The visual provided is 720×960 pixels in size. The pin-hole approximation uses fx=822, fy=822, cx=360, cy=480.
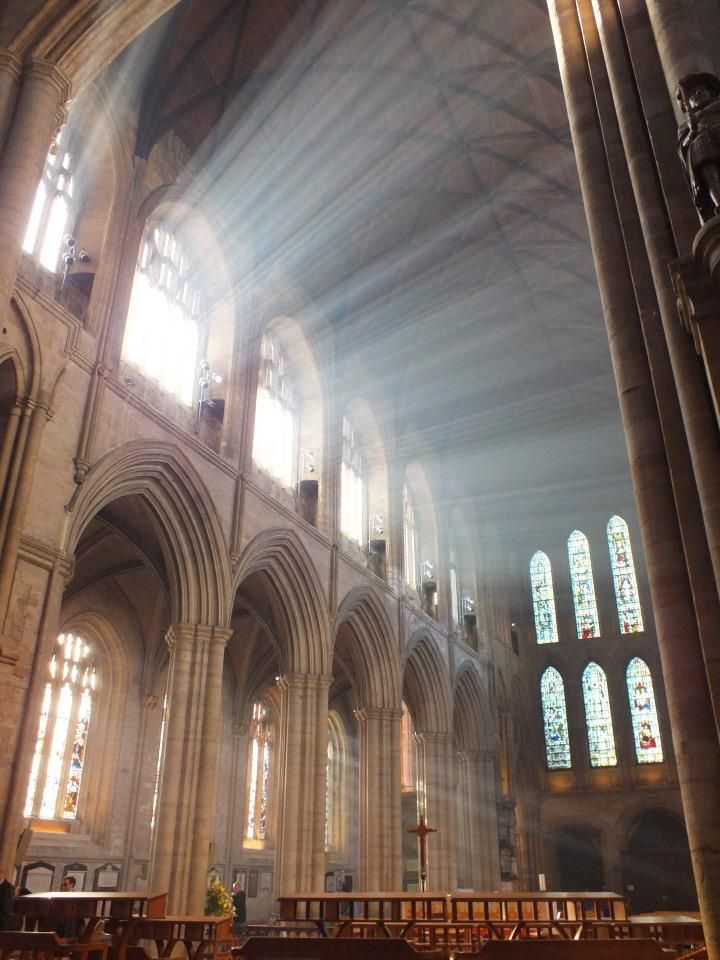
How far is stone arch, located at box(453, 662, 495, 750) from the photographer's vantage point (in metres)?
22.6

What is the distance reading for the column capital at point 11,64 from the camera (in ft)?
26.9

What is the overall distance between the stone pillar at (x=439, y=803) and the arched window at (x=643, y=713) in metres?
7.36

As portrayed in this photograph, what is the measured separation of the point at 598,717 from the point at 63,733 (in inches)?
677

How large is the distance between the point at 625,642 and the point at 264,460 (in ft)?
51.7

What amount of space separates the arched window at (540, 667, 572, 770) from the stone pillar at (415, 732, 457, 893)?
6741 millimetres

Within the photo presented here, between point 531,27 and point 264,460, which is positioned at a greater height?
point 531,27

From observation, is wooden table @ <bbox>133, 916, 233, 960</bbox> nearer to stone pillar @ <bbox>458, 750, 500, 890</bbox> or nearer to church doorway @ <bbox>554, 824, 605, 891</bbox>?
stone pillar @ <bbox>458, 750, 500, 890</bbox>

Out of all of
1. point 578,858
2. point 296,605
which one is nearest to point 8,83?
point 296,605

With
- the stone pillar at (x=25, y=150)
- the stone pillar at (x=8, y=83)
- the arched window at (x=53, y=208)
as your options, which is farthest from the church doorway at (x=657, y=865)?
the stone pillar at (x=8, y=83)

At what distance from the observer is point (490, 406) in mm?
24391

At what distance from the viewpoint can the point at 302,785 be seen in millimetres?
13500

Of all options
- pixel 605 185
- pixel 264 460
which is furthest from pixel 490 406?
pixel 605 185

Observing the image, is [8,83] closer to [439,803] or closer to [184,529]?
[184,529]

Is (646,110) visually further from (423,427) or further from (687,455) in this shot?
(423,427)
